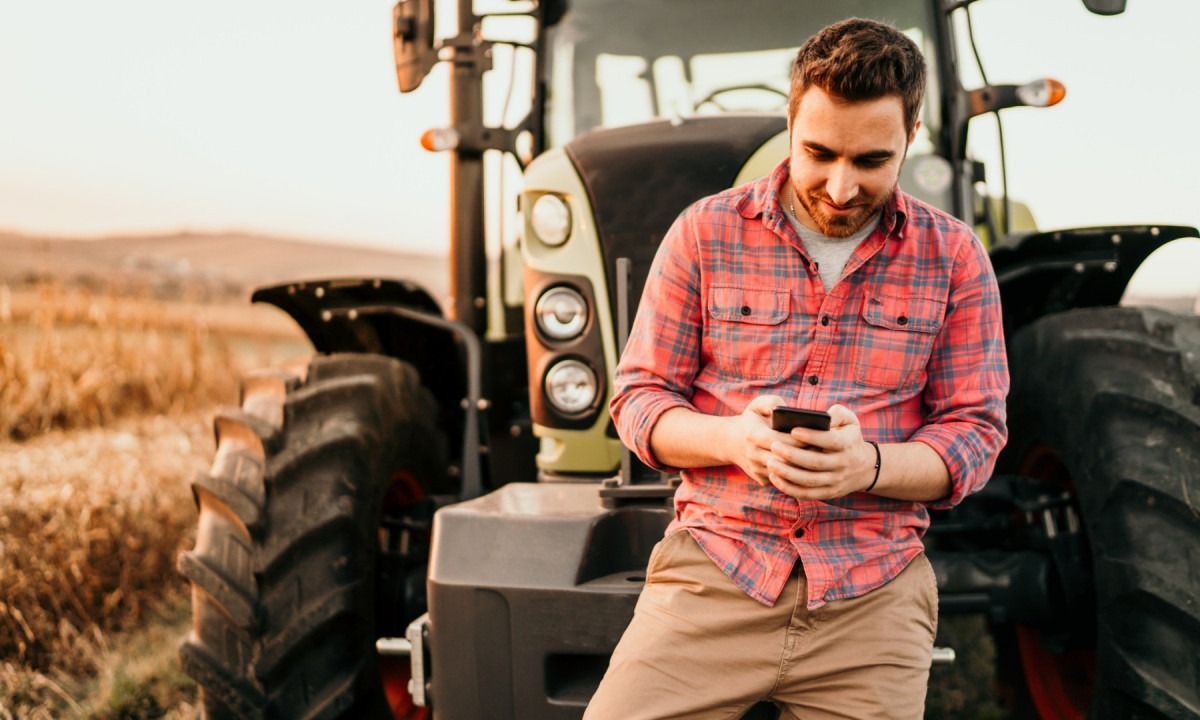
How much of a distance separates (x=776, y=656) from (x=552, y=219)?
1645 millimetres

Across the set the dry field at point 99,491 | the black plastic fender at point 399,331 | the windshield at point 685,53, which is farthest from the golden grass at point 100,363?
the windshield at point 685,53

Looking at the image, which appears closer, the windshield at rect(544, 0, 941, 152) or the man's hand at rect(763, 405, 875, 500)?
the man's hand at rect(763, 405, 875, 500)

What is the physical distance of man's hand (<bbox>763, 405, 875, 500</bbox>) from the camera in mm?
1636

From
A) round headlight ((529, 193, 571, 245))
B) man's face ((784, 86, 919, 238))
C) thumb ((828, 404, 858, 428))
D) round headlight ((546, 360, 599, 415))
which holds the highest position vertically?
man's face ((784, 86, 919, 238))

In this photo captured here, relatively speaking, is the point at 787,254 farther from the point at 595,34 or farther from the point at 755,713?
the point at 595,34

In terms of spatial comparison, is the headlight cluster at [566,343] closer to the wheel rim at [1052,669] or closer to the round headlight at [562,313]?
the round headlight at [562,313]

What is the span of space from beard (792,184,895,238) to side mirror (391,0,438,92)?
1.82 metres

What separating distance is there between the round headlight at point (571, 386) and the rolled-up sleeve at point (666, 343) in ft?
3.67

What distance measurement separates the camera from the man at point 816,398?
1804mm

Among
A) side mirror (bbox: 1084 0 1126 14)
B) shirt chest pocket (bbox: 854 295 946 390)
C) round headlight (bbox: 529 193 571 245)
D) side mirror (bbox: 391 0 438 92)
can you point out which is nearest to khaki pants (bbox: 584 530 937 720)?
shirt chest pocket (bbox: 854 295 946 390)

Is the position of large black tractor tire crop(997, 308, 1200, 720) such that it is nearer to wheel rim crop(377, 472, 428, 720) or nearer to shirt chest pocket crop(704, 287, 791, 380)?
shirt chest pocket crop(704, 287, 791, 380)

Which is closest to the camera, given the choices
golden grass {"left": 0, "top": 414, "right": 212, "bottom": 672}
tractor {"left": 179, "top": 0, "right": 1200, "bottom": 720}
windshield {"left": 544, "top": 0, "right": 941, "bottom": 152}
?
tractor {"left": 179, "top": 0, "right": 1200, "bottom": 720}

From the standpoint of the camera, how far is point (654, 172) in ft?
9.95

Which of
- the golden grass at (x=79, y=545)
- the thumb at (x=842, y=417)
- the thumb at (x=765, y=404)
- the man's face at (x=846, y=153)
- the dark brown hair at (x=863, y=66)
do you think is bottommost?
the golden grass at (x=79, y=545)
